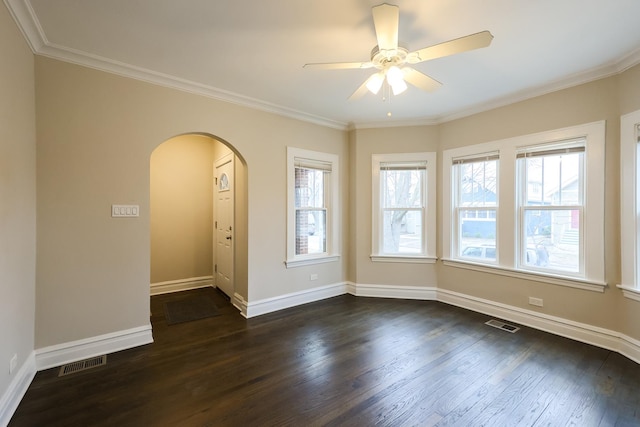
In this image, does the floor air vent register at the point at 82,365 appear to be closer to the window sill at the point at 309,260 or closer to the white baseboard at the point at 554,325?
the window sill at the point at 309,260

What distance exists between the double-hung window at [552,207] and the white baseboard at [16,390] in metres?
4.62

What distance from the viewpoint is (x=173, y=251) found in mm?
4633

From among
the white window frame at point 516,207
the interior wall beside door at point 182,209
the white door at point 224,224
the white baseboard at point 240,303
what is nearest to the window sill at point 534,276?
the white window frame at point 516,207

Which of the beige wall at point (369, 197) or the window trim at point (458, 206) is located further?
the beige wall at point (369, 197)

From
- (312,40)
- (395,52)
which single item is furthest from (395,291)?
(312,40)

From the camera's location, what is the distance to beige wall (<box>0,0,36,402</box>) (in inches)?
70.1

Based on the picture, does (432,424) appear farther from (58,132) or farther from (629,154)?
(58,132)

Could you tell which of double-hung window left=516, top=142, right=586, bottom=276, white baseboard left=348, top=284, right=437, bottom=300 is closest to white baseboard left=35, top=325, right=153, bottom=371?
white baseboard left=348, top=284, right=437, bottom=300

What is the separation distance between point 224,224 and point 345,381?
300cm

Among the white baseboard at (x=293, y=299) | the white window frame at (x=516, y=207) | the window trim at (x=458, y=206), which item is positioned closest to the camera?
the white window frame at (x=516, y=207)

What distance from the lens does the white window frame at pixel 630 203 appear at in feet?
8.18

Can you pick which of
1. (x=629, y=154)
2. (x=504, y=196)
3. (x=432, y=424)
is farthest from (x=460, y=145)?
(x=432, y=424)

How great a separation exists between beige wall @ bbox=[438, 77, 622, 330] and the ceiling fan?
1676 millimetres

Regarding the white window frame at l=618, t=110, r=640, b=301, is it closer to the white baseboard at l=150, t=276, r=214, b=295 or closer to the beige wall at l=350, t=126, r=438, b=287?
the beige wall at l=350, t=126, r=438, b=287
